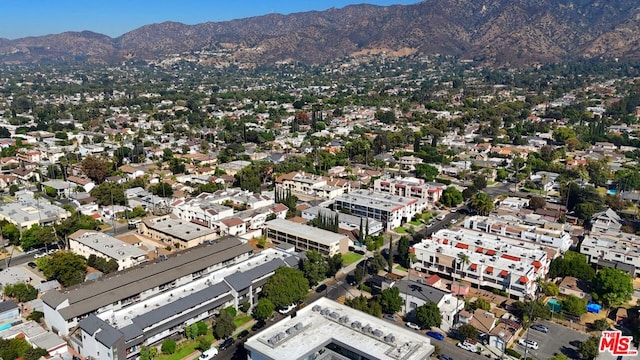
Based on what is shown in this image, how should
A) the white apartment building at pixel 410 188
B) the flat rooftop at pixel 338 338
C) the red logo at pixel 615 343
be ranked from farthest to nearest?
the white apartment building at pixel 410 188 → the red logo at pixel 615 343 → the flat rooftop at pixel 338 338

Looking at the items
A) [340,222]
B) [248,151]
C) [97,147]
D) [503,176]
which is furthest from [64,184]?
[503,176]

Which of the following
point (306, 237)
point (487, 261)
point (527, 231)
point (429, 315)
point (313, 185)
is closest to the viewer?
point (429, 315)

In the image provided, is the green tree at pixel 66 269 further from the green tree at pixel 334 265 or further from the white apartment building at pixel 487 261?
the white apartment building at pixel 487 261

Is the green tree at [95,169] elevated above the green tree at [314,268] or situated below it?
above

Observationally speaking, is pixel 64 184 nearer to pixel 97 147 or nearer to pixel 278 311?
pixel 97 147

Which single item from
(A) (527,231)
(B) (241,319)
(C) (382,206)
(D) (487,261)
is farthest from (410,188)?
(B) (241,319)

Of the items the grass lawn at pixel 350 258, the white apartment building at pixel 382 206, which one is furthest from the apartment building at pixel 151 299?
the white apartment building at pixel 382 206

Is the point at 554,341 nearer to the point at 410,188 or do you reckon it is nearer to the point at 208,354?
the point at 208,354
